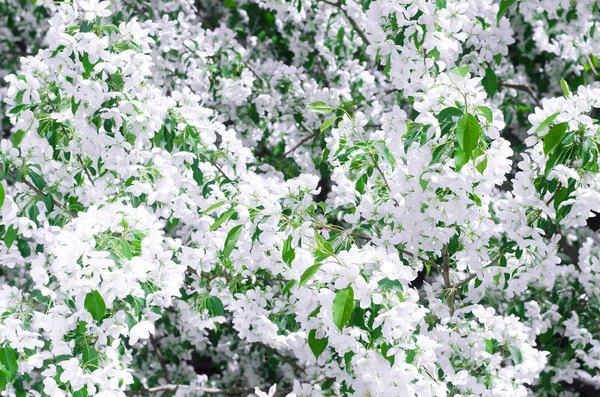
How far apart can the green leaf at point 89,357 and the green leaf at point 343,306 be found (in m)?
0.74

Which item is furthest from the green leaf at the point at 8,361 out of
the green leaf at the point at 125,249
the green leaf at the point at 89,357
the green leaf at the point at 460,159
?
the green leaf at the point at 460,159

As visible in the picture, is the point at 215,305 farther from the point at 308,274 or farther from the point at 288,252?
the point at 308,274

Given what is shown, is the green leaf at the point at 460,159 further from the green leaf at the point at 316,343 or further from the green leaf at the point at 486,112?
the green leaf at the point at 316,343

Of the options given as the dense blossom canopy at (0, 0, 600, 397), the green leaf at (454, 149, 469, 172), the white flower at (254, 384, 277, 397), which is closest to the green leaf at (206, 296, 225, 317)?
the dense blossom canopy at (0, 0, 600, 397)

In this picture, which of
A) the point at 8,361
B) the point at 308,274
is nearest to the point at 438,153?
the point at 308,274

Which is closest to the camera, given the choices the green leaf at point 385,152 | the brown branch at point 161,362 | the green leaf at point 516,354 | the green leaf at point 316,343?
the green leaf at point 316,343

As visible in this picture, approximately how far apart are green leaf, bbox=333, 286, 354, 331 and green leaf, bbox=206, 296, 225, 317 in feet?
2.86

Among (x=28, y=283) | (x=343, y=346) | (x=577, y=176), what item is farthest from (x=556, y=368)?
Answer: (x=28, y=283)

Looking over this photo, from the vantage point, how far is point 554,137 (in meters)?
2.22

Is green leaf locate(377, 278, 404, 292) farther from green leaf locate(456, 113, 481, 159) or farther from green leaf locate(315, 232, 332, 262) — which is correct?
green leaf locate(456, 113, 481, 159)

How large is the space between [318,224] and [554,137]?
71cm

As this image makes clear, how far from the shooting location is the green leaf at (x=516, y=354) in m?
2.61

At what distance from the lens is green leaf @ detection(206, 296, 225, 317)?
2713 mm

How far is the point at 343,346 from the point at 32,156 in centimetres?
134
